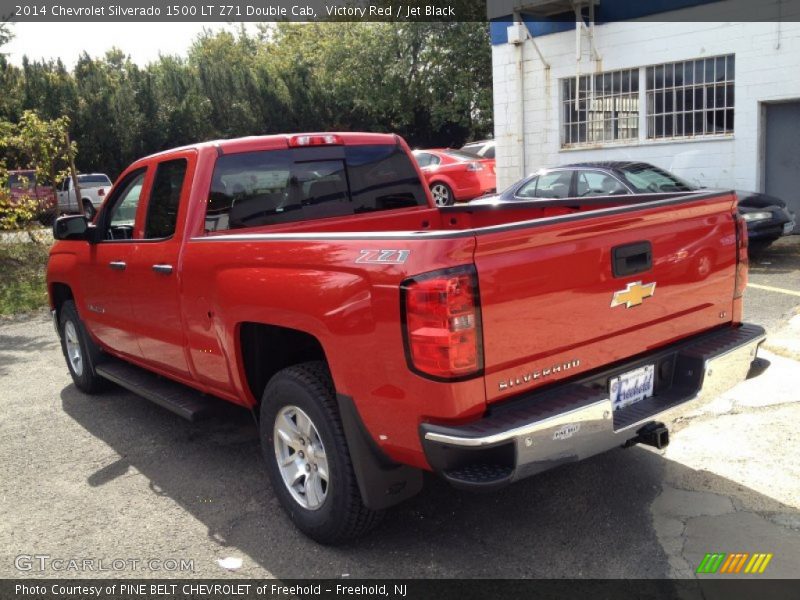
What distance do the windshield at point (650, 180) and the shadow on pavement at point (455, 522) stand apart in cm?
626

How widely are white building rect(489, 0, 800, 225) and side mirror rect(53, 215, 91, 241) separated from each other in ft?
37.4

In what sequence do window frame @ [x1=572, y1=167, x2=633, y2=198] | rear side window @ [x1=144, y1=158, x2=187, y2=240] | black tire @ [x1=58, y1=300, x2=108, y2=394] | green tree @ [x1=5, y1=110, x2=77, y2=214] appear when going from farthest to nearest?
green tree @ [x1=5, y1=110, x2=77, y2=214] < window frame @ [x1=572, y1=167, x2=633, y2=198] < black tire @ [x1=58, y1=300, x2=108, y2=394] < rear side window @ [x1=144, y1=158, x2=187, y2=240]

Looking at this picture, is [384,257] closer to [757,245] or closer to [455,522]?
[455,522]

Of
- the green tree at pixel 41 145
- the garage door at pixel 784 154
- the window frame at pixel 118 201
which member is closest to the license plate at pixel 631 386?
the window frame at pixel 118 201

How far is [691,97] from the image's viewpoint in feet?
45.0

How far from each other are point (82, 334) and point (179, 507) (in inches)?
98.1

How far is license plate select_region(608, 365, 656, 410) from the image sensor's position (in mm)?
3391

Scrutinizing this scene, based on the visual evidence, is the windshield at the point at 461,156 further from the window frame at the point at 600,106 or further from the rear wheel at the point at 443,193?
the window frame at the point at 600,106

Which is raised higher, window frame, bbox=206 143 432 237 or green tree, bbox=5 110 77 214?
green tree, bbox=5 110 77 214

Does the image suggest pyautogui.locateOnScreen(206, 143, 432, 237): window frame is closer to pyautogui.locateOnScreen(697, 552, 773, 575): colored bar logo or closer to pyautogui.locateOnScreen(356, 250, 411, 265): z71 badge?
pyautogui.locateOnScreen(356, 250, 411, 265): z71 badge

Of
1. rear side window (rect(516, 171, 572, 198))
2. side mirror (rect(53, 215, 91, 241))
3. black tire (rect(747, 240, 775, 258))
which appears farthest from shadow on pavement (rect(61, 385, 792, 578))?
black tire (rect(747, 240, 775, 258))

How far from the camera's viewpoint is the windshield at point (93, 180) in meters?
26.9

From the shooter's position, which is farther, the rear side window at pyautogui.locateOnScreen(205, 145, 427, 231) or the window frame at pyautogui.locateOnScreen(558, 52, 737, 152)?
the window frame at pyautogui.locateOnScreen(558, 52, 737, 152)

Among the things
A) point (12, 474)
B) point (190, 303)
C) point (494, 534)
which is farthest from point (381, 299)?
point (12, 474)
